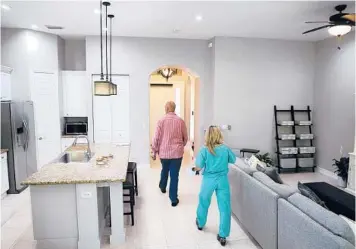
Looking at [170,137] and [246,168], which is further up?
[170,137]

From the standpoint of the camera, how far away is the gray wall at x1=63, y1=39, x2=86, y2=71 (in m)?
6.48

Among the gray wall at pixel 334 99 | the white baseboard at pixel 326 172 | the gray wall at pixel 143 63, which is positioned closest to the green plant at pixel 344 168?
the gray wall at pixel 334 99

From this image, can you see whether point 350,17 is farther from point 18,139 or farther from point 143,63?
point 18,139

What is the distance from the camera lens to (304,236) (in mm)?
2170

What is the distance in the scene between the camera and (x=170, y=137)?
165 inches

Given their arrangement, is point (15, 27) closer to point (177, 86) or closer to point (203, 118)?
point (203, 118)

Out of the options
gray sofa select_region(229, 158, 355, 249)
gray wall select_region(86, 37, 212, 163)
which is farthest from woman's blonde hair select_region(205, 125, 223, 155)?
gray wall select_region(86, 37, 212, 163)

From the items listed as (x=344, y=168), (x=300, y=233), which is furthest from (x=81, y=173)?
(x=344, y=168)

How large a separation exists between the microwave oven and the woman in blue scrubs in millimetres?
4053

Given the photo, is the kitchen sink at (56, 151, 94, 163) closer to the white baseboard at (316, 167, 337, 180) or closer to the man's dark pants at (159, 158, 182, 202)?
the man's dark pants at (159, 158, 182, 202)

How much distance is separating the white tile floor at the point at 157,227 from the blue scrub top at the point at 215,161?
0.89m

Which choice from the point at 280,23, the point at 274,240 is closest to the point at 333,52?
the point at 280,23

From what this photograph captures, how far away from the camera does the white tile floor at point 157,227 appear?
126 inches

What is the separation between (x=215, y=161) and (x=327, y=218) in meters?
1.25
